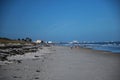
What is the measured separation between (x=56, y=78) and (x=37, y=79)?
1002 mm

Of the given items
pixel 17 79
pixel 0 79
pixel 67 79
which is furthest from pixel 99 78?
pixel 0 79

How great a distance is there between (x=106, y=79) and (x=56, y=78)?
2.60 metres

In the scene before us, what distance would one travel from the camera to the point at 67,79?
854cm

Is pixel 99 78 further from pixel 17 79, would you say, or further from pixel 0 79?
pixel 0 79

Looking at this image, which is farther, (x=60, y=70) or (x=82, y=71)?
(x=60, y=70)

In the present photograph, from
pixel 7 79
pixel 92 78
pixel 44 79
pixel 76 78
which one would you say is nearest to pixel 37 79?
pixel 44 79

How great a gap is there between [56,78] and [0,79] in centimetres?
288

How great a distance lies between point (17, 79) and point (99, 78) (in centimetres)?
428

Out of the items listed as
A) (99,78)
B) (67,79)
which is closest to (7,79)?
(67,79)

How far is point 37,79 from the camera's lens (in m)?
8.51

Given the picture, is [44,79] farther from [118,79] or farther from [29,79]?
[118,79]

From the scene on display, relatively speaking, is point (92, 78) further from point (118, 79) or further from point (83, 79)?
point (118, 79)

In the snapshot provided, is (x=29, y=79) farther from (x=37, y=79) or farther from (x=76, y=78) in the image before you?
(x=76, y=78)

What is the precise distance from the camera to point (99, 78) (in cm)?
872
